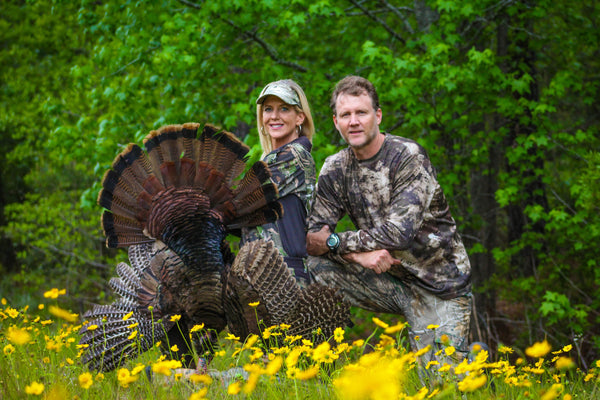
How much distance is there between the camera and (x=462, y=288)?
3.93 m

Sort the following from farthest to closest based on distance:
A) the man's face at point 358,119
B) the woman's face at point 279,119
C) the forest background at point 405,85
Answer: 1. the forest background at point 405,85
2. the woman's face at point 279,119
3. the man's face at point 358,119

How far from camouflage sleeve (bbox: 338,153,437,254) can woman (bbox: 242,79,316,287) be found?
336mm

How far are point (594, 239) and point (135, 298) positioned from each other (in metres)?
5.97

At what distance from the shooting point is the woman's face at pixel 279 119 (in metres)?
4.30

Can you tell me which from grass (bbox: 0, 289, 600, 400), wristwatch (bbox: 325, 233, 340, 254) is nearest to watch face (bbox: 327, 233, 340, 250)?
wristwatch (bbox: 325, 233, 340, 254)

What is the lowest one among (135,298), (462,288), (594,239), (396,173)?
(594,239)

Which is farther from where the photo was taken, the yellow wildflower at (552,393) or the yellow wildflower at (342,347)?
the yellow wildflower at (342,347)

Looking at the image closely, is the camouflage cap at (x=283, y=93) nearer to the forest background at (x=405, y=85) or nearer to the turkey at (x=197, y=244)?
the turkey at (x=197, y=244)

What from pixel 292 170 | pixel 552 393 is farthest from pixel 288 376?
pixel 292 170

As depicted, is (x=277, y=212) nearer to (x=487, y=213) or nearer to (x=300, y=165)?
(x=300, y=165)

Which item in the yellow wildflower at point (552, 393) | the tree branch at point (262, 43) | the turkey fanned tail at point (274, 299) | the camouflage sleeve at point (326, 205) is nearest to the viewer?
the yellow wildflower at point (552, 393)

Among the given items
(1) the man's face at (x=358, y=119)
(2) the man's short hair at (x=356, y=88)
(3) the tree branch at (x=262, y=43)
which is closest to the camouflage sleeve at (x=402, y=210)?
(1) the man's face at (x=358, y=119)

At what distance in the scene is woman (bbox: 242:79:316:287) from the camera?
13.1 ft

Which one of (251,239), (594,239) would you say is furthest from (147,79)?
(594,239)
